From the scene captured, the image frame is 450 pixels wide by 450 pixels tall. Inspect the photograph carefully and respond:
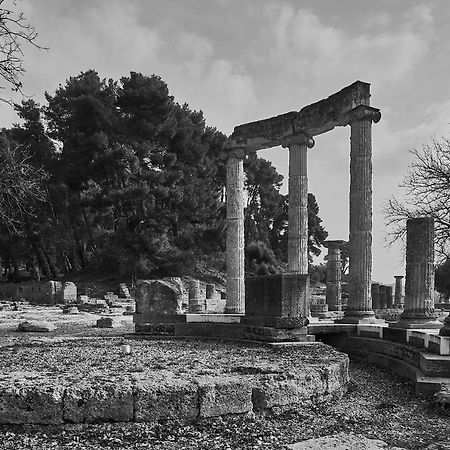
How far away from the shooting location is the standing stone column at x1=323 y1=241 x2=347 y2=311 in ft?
69.3

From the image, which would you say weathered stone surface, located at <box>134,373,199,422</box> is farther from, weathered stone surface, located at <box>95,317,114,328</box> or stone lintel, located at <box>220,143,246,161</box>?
stone lintel, located at <box>220,143,246,161</box>

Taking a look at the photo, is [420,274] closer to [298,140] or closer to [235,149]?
[298,140]

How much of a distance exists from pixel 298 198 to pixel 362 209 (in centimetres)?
267

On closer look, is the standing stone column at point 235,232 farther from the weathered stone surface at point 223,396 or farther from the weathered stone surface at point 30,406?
the weathered stone surface at point 30,406

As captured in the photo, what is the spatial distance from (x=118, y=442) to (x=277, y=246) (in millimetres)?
45650

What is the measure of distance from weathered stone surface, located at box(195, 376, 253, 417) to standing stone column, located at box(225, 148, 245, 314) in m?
11.0

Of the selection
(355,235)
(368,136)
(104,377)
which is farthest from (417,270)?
(104,377)

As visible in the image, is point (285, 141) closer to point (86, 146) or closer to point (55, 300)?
point (55, 300)

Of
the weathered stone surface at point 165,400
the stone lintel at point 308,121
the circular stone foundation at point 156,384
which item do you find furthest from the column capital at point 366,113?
the weathered stone surface at point 165,400

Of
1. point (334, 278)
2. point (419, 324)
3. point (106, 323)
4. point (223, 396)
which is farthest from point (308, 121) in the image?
point (223, 396)

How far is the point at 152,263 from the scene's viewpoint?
32.0m

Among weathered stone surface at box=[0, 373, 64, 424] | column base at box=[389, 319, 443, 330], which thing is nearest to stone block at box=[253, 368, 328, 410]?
weathered stone surface at box=[0, 373, 64, 424]

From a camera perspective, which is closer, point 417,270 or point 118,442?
point 118,442

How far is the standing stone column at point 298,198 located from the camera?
1510cm
